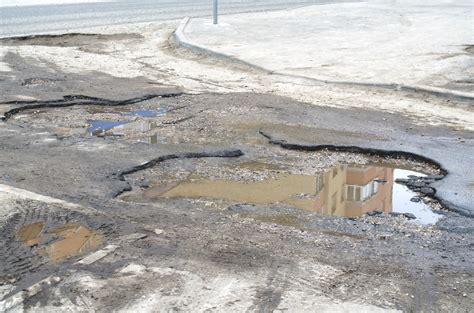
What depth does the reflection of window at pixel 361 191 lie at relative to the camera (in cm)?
700

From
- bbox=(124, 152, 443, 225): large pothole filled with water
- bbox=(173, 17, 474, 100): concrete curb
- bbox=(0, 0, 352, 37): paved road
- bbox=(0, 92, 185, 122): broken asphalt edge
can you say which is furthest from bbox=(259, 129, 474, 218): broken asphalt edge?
bbox=(0, 0, 352, 37): paved road

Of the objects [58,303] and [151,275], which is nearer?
[58,303]

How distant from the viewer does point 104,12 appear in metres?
25.5

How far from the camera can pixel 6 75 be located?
13.0 m

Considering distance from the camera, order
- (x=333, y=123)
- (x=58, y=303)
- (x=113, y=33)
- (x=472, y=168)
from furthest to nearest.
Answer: (x=113, y=33), (x=333, y=123), (x=472, y=168), (x=58, y=303)

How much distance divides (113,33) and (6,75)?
708 cm

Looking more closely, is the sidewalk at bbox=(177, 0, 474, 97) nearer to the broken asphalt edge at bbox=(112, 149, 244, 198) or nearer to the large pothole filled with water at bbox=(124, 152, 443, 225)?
the large pothole filled with water at bbox=(124, 152, 443, 225)

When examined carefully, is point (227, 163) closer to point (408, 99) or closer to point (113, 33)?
point (408, 99)

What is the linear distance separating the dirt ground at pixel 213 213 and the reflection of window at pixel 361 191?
0.51 metres

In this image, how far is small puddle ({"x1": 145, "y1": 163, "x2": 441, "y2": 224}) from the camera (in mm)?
6711

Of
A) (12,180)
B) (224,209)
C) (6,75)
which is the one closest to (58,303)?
(224,209)

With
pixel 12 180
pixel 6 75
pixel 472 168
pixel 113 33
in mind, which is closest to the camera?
pixel 12 180

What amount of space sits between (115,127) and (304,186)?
3.36m

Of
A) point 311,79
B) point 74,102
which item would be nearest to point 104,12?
point 311,79
